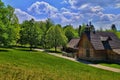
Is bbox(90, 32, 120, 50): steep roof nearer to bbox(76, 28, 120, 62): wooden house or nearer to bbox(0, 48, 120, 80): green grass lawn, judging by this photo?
bbox(76, 28, 120, 62): wooden house

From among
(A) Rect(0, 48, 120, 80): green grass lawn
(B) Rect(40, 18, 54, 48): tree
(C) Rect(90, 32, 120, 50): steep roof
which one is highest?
(B) Rect(40, 18, 54, 48): tree

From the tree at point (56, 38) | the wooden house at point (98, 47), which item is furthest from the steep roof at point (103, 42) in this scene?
the tree at point (56, 38)

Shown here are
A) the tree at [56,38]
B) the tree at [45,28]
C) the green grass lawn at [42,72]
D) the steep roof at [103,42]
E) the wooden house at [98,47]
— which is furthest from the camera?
the tree at [45,28]

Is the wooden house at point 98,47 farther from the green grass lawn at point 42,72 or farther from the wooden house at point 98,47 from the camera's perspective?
the green grass lawn at point 42,72

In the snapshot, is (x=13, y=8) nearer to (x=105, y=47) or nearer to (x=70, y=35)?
(x=105, y=47)

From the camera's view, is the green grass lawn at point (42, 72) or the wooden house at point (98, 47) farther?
the wooden house at point (98, 47)

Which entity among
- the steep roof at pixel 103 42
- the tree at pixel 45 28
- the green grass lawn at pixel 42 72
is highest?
the tree at pixel 45 28

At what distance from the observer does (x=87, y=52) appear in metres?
59.1

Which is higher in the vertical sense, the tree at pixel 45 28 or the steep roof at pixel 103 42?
the tree at pixel 45 28

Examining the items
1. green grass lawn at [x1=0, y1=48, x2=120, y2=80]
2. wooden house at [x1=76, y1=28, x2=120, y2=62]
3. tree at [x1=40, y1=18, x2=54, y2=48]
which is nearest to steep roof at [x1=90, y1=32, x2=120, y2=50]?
wooden house at [x1=76, y1=28, x2=120, y2=62]

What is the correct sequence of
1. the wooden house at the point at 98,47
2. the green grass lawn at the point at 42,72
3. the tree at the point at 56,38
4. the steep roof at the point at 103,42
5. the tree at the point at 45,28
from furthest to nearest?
1. the tree at the point at 45,28
2. the tree at the point at 56,38
3. the steep roof at the point at 103,42
4. the wooden house at the point at 98,47
5. the green grass lawn at the point at 42,72

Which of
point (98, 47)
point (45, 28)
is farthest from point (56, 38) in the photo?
point (45, 28)

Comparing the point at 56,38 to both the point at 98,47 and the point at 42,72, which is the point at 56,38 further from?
the point at 42,72

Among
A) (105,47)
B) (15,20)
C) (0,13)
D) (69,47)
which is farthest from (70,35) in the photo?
(0,13)
